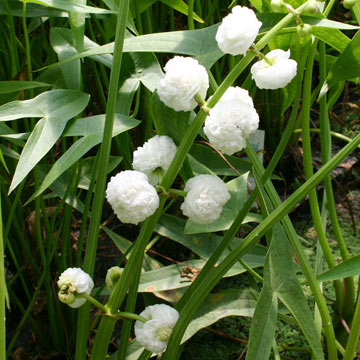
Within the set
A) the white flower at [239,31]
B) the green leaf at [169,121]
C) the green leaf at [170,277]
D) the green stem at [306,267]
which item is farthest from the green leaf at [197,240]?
the white flower at [239,31]

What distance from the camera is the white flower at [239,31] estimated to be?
0.39m

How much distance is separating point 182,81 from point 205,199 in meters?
0.09

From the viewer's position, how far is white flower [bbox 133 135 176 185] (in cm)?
46

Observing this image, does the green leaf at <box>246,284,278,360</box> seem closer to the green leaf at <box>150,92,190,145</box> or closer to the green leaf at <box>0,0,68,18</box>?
the green leaf at <box>150,92,190,145</box>

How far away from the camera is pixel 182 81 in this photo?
0.41 m

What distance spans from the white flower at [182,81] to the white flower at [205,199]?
0.22 feet

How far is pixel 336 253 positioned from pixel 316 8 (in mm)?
594

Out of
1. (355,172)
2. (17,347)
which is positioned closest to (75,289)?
(17,347)

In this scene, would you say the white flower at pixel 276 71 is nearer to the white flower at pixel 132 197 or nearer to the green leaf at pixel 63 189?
the white flower at pixel 132 197

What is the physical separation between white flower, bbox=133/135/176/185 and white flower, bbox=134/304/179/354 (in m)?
0.11

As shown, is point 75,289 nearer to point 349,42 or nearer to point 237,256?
point 237,256

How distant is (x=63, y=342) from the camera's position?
0.77 meters

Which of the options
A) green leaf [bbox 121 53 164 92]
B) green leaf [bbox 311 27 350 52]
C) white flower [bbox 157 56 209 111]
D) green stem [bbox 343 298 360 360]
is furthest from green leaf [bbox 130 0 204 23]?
green stem [bbox 343 298 360 360]

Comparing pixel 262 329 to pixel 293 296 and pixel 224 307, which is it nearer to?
pixel 293 296
